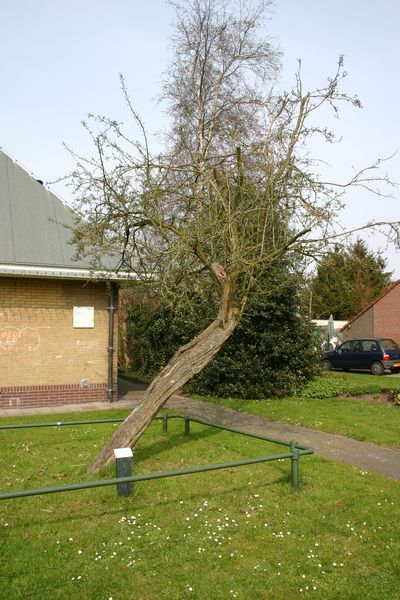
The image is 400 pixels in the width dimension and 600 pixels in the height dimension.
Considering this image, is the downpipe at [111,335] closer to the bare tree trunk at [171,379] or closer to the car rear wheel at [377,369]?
the bare tree trunk at [171,379]

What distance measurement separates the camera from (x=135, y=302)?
73.1ft

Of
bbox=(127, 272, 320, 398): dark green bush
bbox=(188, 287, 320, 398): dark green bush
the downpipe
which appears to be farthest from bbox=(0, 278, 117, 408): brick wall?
bbox=(188, 287, 320, 398): dark green bush

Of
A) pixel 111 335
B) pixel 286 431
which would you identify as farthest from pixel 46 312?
pixel 286 431

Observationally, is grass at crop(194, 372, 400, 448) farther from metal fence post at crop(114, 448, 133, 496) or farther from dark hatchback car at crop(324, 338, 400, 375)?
dark hatchback car at crop(324, 338, 400, 375)

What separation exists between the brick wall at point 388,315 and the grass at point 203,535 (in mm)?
26644

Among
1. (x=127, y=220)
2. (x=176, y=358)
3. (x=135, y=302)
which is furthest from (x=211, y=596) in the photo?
(x=135, y=302)

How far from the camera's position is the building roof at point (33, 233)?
11.8 meters

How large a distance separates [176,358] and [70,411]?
17.5 feet

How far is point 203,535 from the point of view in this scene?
5.08 m

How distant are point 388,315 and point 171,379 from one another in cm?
2801

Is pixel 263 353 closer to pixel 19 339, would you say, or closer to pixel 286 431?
pixel 286 431

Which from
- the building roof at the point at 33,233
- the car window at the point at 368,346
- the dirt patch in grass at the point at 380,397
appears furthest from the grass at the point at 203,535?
the car window at the point at 368,346

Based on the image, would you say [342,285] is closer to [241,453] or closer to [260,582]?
[241,453]

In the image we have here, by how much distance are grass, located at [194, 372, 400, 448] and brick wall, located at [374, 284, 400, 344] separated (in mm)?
17919
